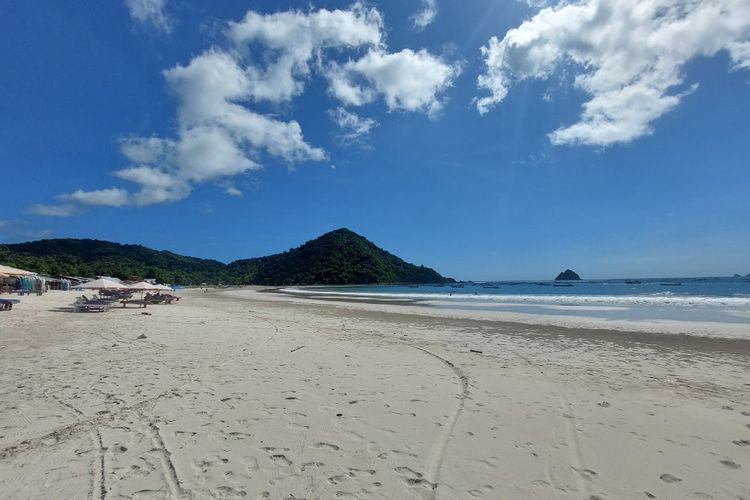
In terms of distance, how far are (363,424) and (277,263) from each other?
153279 mm

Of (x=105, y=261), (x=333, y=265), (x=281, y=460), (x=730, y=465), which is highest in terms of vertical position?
(x=333, y=265)

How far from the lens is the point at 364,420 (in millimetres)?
4738

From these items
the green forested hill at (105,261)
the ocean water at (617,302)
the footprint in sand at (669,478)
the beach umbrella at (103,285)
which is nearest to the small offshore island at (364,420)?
the footprint in sand at (669,478)

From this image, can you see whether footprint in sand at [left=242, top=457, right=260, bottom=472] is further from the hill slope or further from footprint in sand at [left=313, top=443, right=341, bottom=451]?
the hill slope

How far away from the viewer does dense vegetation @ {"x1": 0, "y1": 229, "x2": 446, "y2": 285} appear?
110m

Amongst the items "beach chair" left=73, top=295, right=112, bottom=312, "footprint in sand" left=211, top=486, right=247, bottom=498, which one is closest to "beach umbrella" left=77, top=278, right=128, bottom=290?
"beach chair" left=73, top=295, right=112, bottom=312

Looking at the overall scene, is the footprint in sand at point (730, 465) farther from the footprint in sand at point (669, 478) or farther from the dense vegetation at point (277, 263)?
the dense vegetation at point (277, 263)

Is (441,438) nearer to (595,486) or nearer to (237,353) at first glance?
(595,486)

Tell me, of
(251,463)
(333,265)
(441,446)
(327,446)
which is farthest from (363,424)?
(333,265)

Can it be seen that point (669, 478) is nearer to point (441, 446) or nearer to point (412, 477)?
point (441, 446)

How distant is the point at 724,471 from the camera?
11.9 feet

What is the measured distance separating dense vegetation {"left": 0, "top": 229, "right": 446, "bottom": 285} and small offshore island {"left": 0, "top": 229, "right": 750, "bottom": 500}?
9719 cm

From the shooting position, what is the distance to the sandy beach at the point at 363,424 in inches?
129

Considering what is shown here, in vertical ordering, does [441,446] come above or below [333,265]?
below
